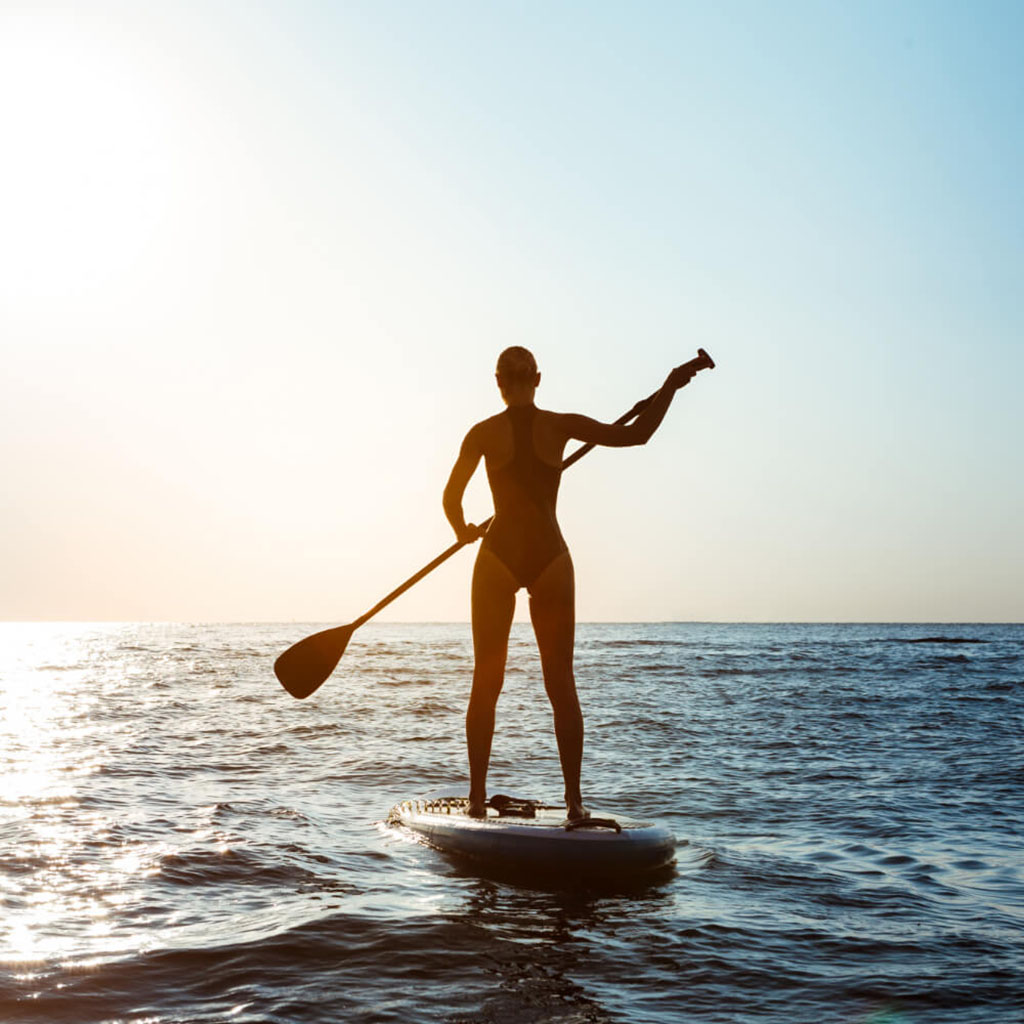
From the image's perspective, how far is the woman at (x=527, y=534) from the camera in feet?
19.9

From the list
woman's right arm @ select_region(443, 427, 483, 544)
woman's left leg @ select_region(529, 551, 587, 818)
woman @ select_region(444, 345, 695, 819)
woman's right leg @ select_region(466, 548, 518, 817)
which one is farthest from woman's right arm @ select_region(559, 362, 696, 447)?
woman's right leg @ select_region(466, 548, 518, 817)

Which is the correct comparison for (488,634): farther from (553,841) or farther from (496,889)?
(496,889)

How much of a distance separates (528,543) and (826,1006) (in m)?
3.01

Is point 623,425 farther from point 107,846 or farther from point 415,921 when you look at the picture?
point 107,846

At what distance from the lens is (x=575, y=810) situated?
5941mm

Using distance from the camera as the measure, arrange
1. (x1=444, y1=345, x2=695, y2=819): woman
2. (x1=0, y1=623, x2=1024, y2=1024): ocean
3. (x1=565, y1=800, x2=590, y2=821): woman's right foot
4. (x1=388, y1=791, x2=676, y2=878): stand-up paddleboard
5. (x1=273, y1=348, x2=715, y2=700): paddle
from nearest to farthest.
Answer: (x1=0, y1=623, x2=1024, y2=1024): ocean, (x1=388, y1=791, x2=676, y2=878): stand-up paddleboard, (x1=565, y1=800, x2=590, y2=821): woman's right foot, (x1=444, y1=345, x2=695, y2=819): woman, (x1=273, y1=348, x2=715, y2=700): paddle

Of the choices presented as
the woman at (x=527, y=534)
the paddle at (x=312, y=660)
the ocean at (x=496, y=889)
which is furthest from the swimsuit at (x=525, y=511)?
the ocean at (x=496, y=889)

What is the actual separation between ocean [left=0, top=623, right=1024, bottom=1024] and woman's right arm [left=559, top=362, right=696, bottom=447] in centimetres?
242

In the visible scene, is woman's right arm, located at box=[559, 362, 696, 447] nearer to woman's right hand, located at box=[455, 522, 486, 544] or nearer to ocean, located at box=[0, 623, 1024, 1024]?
woman's right hand, located at box=[455, 522, 486, 544]

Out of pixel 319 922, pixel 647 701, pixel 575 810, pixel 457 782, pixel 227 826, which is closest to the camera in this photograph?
pixel 319 922

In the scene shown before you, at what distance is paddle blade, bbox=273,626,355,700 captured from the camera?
7262mm

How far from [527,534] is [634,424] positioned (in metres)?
0.87

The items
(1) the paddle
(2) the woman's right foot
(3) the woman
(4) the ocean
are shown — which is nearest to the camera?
(4) the ocean

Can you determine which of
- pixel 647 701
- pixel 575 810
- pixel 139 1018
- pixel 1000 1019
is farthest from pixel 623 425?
pixel 647 701
